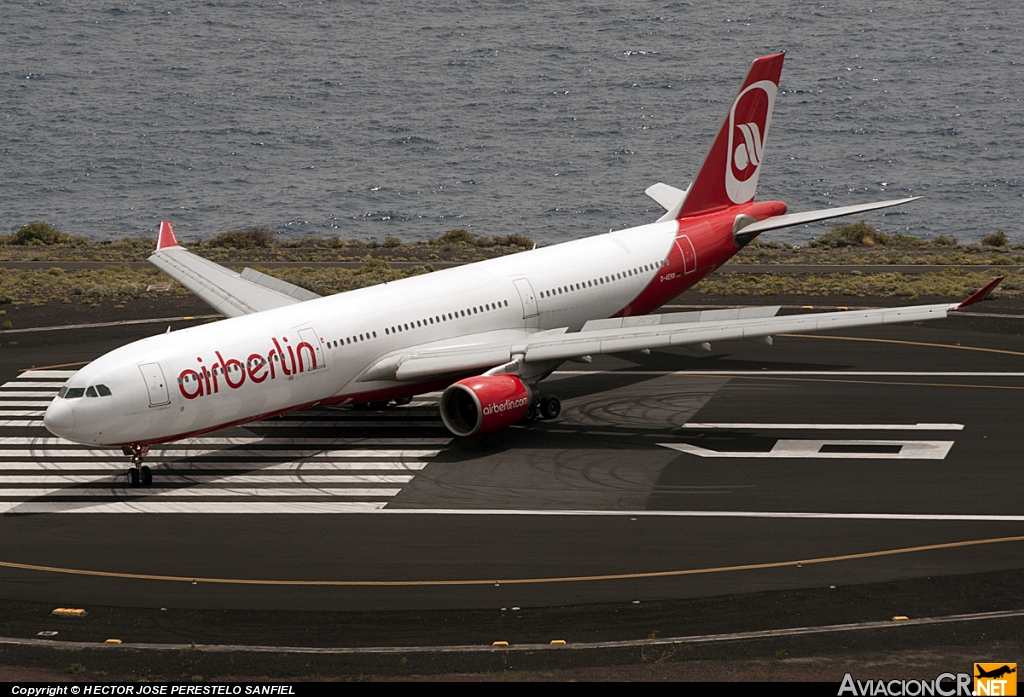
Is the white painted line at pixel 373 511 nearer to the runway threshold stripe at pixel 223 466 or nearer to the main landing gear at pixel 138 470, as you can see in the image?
the main landing gear at pixel 138 470

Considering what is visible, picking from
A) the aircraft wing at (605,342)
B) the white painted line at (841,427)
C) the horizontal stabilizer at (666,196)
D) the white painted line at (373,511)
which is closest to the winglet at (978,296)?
the aircraft wing at (605,342)

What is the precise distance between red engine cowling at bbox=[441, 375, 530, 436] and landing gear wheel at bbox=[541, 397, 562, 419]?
277 centimetres

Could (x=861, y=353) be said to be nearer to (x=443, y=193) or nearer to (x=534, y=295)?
(x=534, y=295)

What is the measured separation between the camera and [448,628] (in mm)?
26719

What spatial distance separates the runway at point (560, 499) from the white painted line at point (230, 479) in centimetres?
10

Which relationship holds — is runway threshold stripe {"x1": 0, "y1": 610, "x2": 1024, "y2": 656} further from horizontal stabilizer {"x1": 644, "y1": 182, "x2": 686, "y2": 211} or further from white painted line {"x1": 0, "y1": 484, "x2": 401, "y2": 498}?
horizontal stabilizer {"x1": 644, "y1": 182, "x2": 686, "y2": 211}

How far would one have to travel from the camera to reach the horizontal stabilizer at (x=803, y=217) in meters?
48.6

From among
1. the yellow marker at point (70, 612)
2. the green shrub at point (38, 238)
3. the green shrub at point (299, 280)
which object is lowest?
the yellow marker at point (70, 612)

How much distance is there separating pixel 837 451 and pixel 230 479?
65.7ft

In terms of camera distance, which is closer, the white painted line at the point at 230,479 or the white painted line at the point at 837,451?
the white painted line at the point at 230,479

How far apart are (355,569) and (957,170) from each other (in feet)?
538

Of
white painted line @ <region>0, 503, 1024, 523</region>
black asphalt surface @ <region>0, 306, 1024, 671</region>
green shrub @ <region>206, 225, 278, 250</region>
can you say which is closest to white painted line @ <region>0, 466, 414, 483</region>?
white painted line @ <region>0, 503, 1024, 523</region>

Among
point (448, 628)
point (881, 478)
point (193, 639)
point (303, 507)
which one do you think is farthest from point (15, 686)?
point (881, 478)

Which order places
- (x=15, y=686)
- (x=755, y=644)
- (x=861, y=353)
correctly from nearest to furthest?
(x=15, y=686), (x=755, y=644), (x=861, y=353)
